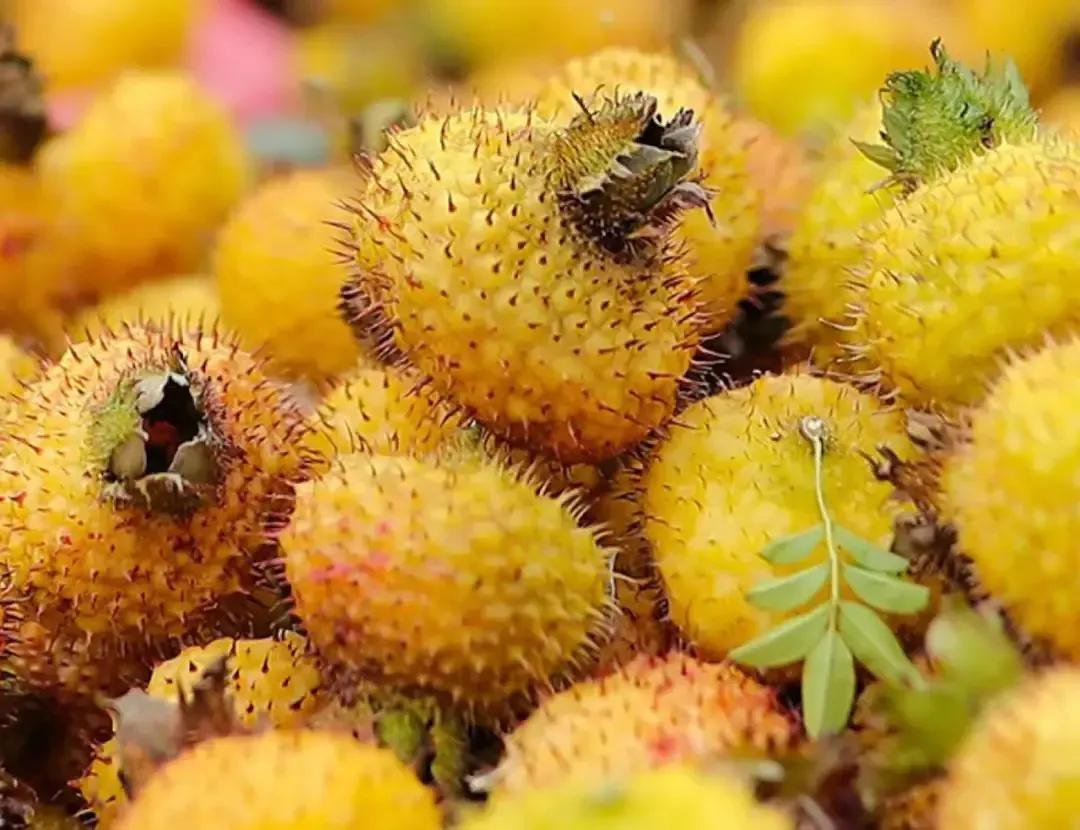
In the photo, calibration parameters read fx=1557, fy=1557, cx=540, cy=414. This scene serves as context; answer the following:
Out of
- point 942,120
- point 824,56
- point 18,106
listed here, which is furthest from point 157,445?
point 824,56

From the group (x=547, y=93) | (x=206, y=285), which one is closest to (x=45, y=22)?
(x=206, y=285)

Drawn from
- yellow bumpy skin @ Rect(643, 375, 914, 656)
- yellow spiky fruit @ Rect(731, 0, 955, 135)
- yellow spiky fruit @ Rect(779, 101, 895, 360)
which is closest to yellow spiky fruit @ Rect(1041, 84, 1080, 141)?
yellow spiky fruit @ Rect(731, 0, 955, 135)

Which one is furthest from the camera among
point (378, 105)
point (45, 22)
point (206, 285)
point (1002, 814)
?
point (45, 22)

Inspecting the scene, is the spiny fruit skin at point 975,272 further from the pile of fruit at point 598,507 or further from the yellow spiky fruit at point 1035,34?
the yellow spiky fruit at point 1035,34

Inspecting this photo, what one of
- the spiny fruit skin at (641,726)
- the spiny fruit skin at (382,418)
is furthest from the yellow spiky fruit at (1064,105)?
the spiny fruit skin at (641,726)

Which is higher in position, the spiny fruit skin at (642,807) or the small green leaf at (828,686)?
the small green leaf at (828,686)

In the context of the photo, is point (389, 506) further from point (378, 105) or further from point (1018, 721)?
point (378, 105)

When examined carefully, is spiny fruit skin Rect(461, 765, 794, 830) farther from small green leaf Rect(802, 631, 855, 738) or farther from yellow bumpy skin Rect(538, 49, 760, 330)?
yellow bumpy skin Rect(538, 49, 760, 330)
